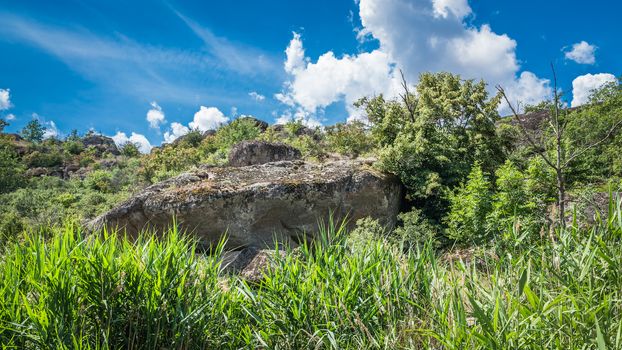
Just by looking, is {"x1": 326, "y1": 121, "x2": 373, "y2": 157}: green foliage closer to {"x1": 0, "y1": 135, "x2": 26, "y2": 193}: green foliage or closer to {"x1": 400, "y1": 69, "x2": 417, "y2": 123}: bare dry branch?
{"x1": 400, "y1": 69, "x2": 417, "y2": 123}: bare dry branch

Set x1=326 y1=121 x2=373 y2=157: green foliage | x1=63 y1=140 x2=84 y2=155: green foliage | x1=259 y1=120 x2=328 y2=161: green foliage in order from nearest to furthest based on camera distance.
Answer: x1=326 y1=121 x2=373 y2=157: green foliage → x1=259 y1=120 x2=328 y2=161: green foliage → x1=63 y1=140 x2=84 y2=155: green foliage

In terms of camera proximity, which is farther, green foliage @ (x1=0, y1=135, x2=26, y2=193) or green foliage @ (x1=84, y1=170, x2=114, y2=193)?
green foliage @ (x1=0, y1=135, x2=26, y2=193)

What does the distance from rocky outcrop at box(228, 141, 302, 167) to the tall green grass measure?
11757mm

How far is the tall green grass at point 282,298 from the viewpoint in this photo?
3.06 m

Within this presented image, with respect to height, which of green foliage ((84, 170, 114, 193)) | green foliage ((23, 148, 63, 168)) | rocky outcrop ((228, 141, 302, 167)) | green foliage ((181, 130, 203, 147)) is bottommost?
green foliage ((84, 170, 114, 193))

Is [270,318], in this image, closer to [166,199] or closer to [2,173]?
[166,199]

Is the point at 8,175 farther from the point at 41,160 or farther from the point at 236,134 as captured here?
the point at 236,134

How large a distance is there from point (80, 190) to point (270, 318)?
2957cm

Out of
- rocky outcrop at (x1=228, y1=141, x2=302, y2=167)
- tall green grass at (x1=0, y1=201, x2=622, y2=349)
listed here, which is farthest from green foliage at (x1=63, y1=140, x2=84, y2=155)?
tall green grass at (x1=0, y1=201, x2=622, y2=349)

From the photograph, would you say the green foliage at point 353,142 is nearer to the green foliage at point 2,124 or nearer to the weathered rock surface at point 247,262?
the weathered rock surface at point 247,262

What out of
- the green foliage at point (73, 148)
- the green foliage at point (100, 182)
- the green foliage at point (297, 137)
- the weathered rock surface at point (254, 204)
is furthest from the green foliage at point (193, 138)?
the weathered rock surface at point (254, 204)

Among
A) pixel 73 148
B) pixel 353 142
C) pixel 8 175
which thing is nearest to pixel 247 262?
pixel 353 142

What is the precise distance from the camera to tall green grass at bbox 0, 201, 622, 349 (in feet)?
10.1

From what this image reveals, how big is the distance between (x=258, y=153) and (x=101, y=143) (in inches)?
1940
